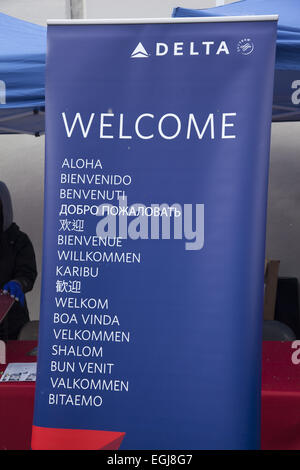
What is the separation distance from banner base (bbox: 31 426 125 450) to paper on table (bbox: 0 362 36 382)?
71 centimetres

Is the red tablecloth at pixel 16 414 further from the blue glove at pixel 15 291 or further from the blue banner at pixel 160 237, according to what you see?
the blue glove at pixel 15 291

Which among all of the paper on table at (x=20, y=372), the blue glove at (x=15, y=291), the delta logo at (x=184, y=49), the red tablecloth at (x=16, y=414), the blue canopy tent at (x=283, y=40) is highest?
the blue canopy tent at (x=283, y=40)

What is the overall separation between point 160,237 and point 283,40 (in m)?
1.26

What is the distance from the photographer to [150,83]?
5.88ft

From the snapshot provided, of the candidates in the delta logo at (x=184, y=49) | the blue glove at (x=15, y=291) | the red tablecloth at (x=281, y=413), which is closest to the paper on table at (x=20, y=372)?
the blue glove at (x=15, y=291)

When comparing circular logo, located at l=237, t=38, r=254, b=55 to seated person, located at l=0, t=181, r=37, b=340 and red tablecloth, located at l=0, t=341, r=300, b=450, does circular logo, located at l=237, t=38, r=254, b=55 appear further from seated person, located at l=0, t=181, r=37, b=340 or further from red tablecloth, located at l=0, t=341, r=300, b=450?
seated person, located at l=0, t=181, r=37, b=340

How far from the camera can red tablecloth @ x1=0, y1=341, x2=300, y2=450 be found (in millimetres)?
2369

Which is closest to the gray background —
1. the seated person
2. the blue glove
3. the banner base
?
the seated person

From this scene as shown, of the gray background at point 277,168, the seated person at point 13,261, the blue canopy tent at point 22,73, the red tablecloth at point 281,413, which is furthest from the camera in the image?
the gray background at point 277,168

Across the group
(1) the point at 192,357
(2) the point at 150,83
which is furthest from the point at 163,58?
(1) the point at 192,357

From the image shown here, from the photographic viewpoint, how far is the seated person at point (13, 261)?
3.59 metres

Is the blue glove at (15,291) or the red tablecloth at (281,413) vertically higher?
the blue glove at (15,291)

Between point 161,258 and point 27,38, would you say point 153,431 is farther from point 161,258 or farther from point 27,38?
point 27,38
